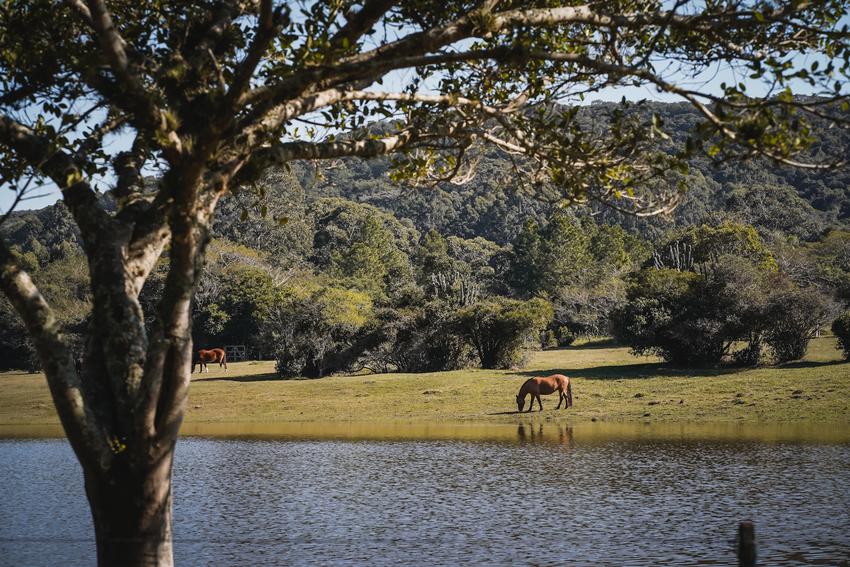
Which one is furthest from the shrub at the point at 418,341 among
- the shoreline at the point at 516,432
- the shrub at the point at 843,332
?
the shrub at the point at 843,332

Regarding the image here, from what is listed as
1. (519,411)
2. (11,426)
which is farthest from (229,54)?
(11,426)

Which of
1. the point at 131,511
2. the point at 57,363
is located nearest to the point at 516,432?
the point at 131,511

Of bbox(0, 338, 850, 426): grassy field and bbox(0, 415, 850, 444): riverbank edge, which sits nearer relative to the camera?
bbox(0, 415, 850, 444): riverbank edge

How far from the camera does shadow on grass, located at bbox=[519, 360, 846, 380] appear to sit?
33.8 meters

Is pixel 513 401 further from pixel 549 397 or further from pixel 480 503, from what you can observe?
pixel 480 503

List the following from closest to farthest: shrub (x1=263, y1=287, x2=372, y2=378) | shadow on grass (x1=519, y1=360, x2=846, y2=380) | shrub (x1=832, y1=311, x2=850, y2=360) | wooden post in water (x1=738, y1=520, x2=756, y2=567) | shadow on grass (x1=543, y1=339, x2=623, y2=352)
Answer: wooden post in water (x1=738, y1=520, x2=756, y2=567) → shadow on grass (x1=519, y1=360, x2=846, y2=380) → shrub (x1=832, y1=311, x2=850, y2=360) → shrub (x1=263, y1=287, x2=372, y2=378) → shadow on grass (x1=543, y1=339, x2=623, y2=352)

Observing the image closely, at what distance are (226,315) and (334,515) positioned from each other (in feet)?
166

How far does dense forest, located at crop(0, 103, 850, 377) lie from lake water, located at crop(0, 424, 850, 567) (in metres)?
4.70

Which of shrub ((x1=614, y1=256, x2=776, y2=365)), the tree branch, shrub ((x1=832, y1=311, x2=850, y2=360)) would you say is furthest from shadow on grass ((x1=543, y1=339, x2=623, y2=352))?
the tree branch

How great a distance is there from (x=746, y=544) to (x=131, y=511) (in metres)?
5.82

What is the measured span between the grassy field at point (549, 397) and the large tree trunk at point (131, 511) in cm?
2213

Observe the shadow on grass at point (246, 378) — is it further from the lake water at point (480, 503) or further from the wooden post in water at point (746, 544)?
the wooden post in water at point (746, 544)

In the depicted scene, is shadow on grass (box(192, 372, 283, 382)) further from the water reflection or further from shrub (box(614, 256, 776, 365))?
the water reflection

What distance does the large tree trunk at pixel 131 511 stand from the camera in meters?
7.78
